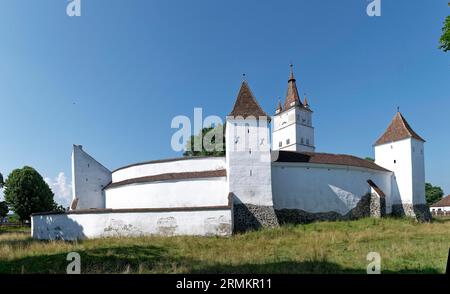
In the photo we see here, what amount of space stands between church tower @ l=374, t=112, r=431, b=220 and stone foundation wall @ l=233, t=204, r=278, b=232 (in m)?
15.8

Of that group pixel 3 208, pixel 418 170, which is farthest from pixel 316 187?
pixel 3 208

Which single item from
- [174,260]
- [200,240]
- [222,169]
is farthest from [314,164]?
[174,260]

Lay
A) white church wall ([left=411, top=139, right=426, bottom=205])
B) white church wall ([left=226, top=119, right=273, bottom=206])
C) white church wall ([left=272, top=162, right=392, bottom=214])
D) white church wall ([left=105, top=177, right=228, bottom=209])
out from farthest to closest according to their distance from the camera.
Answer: white church wall ([left=411, top=139, right=426, bottom=205])
white church wall ([left=272, top=162, right=392, bottom=214])
white church wall ([left=105, top=177, right=228, bottom=209])
white church wall ([left=226, top=119, right=273, bottom=206])

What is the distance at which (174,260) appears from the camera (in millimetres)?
9609

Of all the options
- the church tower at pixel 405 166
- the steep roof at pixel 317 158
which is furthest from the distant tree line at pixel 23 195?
the church tower at pixel 405 166

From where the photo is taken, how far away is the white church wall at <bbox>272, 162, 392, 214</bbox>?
20781mm

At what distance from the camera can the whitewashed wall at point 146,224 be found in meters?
16.0

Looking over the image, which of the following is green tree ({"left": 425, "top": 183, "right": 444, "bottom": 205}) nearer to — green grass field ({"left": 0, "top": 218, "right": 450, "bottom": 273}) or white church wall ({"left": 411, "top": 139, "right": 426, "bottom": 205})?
white church wall ({"left": 411, "top": 139, "right": 426, "bottom": 205})

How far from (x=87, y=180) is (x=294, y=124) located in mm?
29554

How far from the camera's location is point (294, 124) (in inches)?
1646

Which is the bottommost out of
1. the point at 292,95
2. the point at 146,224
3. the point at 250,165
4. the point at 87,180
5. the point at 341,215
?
the point at 341,215

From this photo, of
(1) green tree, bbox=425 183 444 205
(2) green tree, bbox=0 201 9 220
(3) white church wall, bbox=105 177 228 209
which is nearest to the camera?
(3) white church wall, bbox=105 177 228 209

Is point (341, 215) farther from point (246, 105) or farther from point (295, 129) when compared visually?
point (295, 129)

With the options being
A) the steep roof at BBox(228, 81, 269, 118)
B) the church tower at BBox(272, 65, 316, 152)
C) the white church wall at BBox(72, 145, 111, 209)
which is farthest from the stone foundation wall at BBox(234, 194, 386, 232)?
the church tower at BBox(272, 65, 316, 152)
